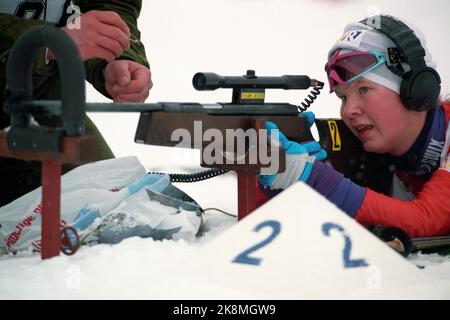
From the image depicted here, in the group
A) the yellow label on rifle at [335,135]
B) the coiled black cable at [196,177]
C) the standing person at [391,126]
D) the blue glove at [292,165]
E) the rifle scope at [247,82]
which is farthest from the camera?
the coiled black cable at [196,177]

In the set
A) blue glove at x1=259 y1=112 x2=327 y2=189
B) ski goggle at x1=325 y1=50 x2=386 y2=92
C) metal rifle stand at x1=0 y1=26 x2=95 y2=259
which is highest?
ski goggle at x1=325 y1=50 x2=386 y2=92

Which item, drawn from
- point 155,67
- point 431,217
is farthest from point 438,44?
point 431,217

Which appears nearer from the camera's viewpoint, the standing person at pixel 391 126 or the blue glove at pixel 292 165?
the blue glove at pixel 292 165

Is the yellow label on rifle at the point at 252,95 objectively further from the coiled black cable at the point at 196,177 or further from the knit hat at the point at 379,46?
the coiled black cable at the point at 196,177

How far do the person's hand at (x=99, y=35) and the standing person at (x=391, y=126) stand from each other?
2.05 feet

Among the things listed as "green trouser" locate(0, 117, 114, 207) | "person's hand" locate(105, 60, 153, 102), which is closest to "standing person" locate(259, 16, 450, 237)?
"person's hand" locate(105, 60, 153, 102)

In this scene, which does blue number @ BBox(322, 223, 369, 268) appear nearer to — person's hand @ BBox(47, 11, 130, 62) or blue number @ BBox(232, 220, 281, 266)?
blue number @ BBox(232, 220, 281, 266)

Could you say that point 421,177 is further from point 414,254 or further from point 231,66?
point 231,66

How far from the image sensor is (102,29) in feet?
6.27

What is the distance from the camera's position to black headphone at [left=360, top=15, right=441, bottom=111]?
1.90m

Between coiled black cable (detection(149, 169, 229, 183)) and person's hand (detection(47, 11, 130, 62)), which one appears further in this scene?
coiled black cable (detection(149, 169, 229, 183))

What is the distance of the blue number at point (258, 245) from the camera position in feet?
3.93

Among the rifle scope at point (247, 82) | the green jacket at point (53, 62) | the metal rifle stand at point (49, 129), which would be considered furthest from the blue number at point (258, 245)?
the green jacket at point (53, 62)

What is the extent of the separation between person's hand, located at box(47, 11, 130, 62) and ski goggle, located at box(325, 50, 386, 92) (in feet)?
2.24
